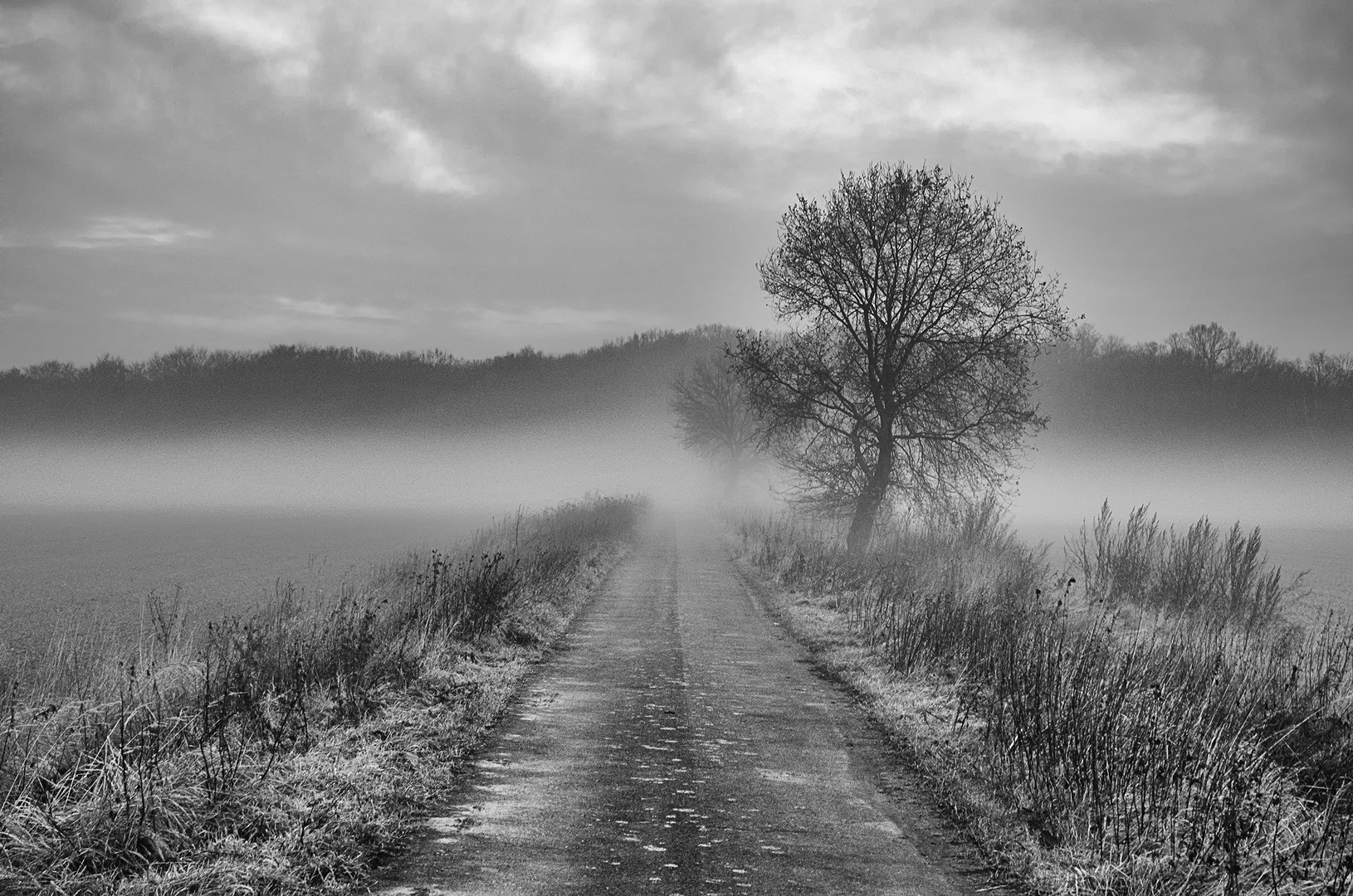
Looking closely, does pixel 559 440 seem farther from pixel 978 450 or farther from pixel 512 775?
pixel 512 775

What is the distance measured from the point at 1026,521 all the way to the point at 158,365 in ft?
498

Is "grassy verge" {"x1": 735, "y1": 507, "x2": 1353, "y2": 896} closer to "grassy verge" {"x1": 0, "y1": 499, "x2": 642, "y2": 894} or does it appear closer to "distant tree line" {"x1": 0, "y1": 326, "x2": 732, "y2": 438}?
"grassy verge" {"x1": 0, "y1": 499, "x2": 642, "y2": 894}

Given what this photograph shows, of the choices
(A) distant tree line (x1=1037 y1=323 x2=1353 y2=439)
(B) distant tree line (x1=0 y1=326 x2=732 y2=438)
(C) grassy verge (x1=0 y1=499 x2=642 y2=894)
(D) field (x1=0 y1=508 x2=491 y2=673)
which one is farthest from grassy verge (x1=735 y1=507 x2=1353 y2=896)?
(B) distant tree line (x1=0 y1=326 x2=732 y2=438)

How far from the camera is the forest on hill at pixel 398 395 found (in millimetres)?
90438

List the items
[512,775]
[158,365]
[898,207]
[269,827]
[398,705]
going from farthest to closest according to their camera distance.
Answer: [158,365]
[898,207]
[398,705]
[512,775]
[269,827]

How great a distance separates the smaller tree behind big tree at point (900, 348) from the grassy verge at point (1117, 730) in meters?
8.64

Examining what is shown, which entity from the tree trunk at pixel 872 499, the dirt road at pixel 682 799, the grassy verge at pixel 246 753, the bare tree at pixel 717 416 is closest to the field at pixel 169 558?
the grassy verge at pixel 246 753

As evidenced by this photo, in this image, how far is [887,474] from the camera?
2602cm

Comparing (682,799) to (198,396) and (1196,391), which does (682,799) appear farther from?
(198,396)

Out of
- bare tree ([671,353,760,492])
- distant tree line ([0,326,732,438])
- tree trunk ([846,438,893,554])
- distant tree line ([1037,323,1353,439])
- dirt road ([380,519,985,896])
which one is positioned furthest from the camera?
distant tree line ([0,326,732,438])

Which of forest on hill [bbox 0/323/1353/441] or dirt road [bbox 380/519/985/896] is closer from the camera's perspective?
dirt road [bbox 380/519/985/896]

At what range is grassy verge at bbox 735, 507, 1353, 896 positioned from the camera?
16.5ft

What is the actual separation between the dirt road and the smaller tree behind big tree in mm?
14218

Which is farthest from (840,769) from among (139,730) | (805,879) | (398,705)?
(139,730)
